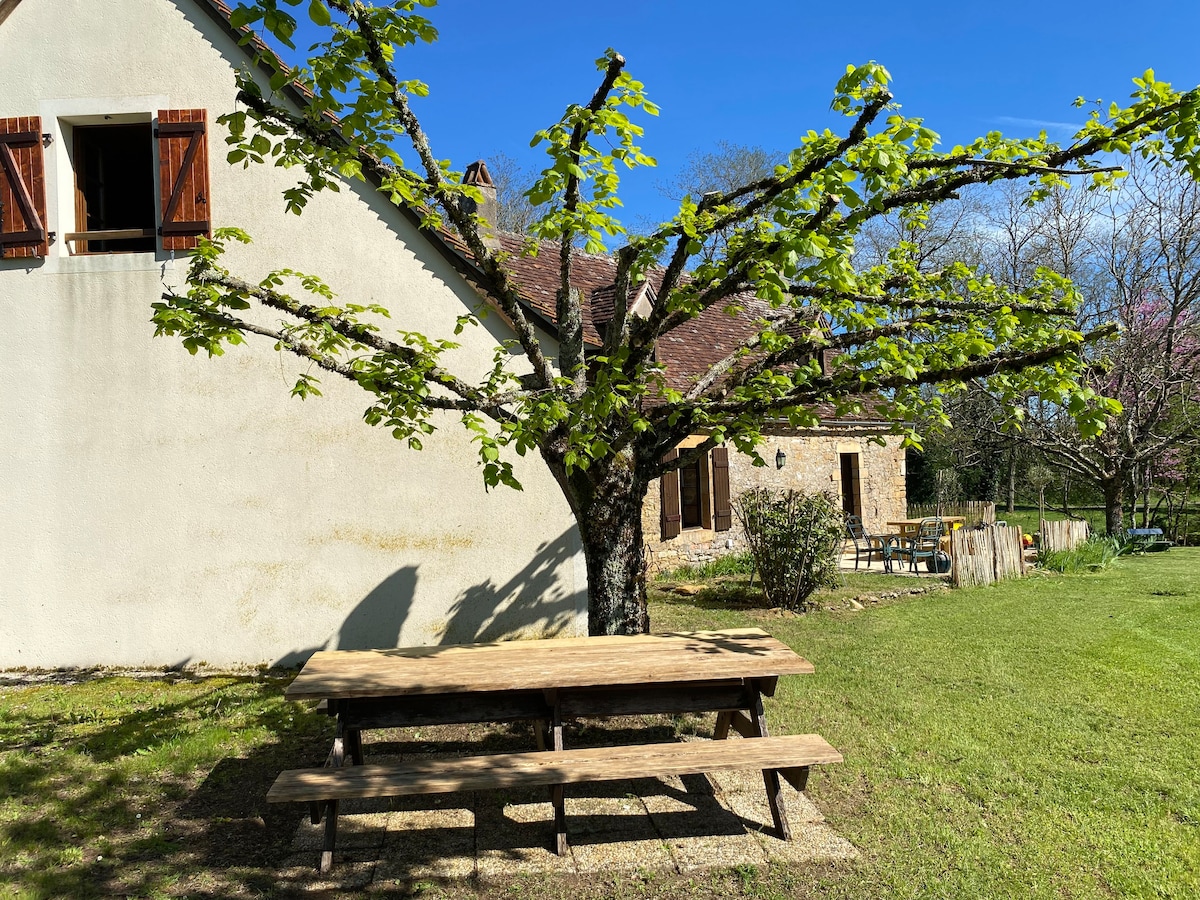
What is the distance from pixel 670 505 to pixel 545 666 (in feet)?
28.9

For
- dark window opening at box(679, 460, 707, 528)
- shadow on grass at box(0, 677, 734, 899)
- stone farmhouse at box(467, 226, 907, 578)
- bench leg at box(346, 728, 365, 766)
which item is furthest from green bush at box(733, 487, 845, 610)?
bench leg at box(346, 728, 365, 766)

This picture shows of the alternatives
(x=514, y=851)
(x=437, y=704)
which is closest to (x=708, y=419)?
(x=437, y=704)

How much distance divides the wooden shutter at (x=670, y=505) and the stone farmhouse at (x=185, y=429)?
5366 mm

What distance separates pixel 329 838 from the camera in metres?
3.88

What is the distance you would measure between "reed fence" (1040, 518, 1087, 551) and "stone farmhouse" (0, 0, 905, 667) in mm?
11120

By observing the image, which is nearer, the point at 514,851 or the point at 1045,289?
the point at 514,851

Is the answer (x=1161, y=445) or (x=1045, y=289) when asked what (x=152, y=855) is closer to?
(x=1045, y=289)

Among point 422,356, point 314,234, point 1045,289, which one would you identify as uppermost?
point 314,234

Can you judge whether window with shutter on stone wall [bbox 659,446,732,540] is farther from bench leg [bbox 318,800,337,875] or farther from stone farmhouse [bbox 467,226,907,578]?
bench leg [bbox 318,800,337,875]

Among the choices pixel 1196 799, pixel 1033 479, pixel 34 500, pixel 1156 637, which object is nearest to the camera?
pixel 1196 799

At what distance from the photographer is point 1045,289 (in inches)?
222

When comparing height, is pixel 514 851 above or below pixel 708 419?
below

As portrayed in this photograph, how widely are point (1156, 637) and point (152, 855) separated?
9.48 m

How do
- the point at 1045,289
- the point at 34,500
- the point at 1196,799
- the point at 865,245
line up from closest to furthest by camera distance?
the point at 1196,799
the point at 1045,289
the point at 34,500
the point at 865,245
